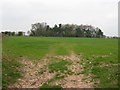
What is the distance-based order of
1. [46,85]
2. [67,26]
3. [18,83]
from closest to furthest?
[46,85] → [18,83] → [67,26]

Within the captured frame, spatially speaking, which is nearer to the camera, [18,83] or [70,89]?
[70,89]

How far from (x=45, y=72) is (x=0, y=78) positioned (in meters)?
3.54

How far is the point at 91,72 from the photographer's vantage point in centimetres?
1168

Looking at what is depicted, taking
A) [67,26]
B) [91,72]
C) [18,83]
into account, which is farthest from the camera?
[67,26]

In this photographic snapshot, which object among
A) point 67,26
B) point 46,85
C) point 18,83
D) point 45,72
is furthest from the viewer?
point 67,26

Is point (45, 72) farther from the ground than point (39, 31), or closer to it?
closer to it

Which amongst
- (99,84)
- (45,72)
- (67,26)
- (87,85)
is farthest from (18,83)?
(67,26)

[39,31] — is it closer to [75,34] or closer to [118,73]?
[75,34]

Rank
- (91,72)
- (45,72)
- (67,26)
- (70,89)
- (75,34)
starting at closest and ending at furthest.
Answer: (70,89), (91,72), (45,72), (75,34), (67,26)

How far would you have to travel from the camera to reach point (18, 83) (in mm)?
10094

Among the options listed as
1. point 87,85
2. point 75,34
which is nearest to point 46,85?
point 87,85

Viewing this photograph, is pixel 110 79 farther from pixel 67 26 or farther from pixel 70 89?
pixel 67 26

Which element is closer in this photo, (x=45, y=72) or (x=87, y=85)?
(x=87, y=85)

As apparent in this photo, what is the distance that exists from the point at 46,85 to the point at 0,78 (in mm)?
3050
